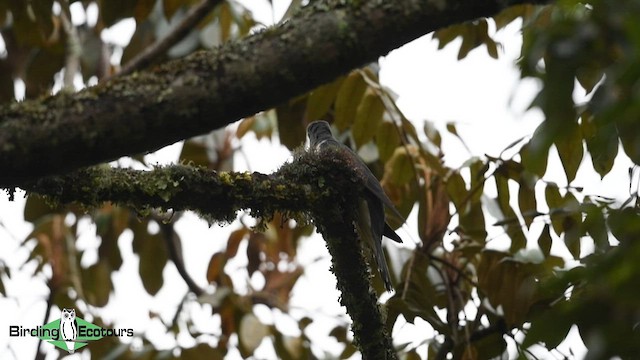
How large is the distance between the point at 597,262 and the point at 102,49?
516 centimetres

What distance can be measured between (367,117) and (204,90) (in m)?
2.67

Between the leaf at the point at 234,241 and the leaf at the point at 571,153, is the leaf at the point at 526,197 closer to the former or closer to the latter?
the leaf at the point at 571,153

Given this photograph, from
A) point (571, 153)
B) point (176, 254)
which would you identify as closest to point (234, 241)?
point (176, 254)

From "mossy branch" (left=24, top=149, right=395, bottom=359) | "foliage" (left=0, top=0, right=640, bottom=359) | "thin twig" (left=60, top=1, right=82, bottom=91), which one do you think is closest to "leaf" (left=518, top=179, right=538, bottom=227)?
"foliage" (left=0, top=0, right=640, bottom=359)

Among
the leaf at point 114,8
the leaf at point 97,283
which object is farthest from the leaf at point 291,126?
the leaf at point 97,283

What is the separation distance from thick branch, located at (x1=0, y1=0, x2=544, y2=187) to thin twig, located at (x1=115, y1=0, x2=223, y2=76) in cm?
313

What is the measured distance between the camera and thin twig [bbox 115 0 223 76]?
516 centimetres

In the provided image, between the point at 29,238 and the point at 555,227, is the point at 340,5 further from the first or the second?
the point at 29,238

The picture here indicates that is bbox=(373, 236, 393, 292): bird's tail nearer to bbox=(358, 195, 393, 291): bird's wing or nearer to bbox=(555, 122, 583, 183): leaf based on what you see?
bbox=(358, 195, 393, 291): bird's wing

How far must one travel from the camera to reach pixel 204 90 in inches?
77.7

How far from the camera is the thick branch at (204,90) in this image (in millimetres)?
1882

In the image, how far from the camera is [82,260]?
6.50 m

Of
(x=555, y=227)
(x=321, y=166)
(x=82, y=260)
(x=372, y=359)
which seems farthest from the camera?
(x=82, y=260)

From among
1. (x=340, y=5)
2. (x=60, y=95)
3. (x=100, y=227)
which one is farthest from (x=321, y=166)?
(x=100, y=227)
